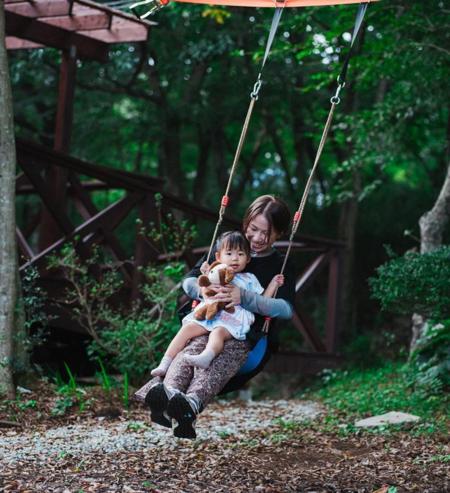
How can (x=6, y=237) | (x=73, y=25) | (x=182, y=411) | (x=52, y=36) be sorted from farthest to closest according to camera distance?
(x=52, y=36)
(x=73, y=25)
(x=6, y=237)
(x=182, y=411)

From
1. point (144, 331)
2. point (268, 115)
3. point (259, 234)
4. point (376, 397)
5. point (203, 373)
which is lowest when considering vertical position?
point (376, 397)

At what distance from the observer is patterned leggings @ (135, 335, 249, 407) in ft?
14.0

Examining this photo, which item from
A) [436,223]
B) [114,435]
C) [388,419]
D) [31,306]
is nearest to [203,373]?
[114,435]

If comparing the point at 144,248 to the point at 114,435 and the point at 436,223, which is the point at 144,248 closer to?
the point at 114,435

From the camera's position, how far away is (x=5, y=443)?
515cm

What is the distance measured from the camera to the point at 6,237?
612 cm

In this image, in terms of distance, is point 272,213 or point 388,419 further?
point 388,419

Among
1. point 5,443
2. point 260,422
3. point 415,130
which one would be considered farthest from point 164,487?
point 415,130

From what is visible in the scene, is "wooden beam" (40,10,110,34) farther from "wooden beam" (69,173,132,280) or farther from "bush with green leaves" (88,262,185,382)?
"bush with green leaves" (88,262,185,382)

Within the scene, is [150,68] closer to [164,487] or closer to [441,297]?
[441,297]

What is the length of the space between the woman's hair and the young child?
8.8 inches

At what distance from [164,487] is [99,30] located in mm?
5570

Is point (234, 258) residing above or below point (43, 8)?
below

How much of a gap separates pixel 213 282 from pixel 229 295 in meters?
0.12
